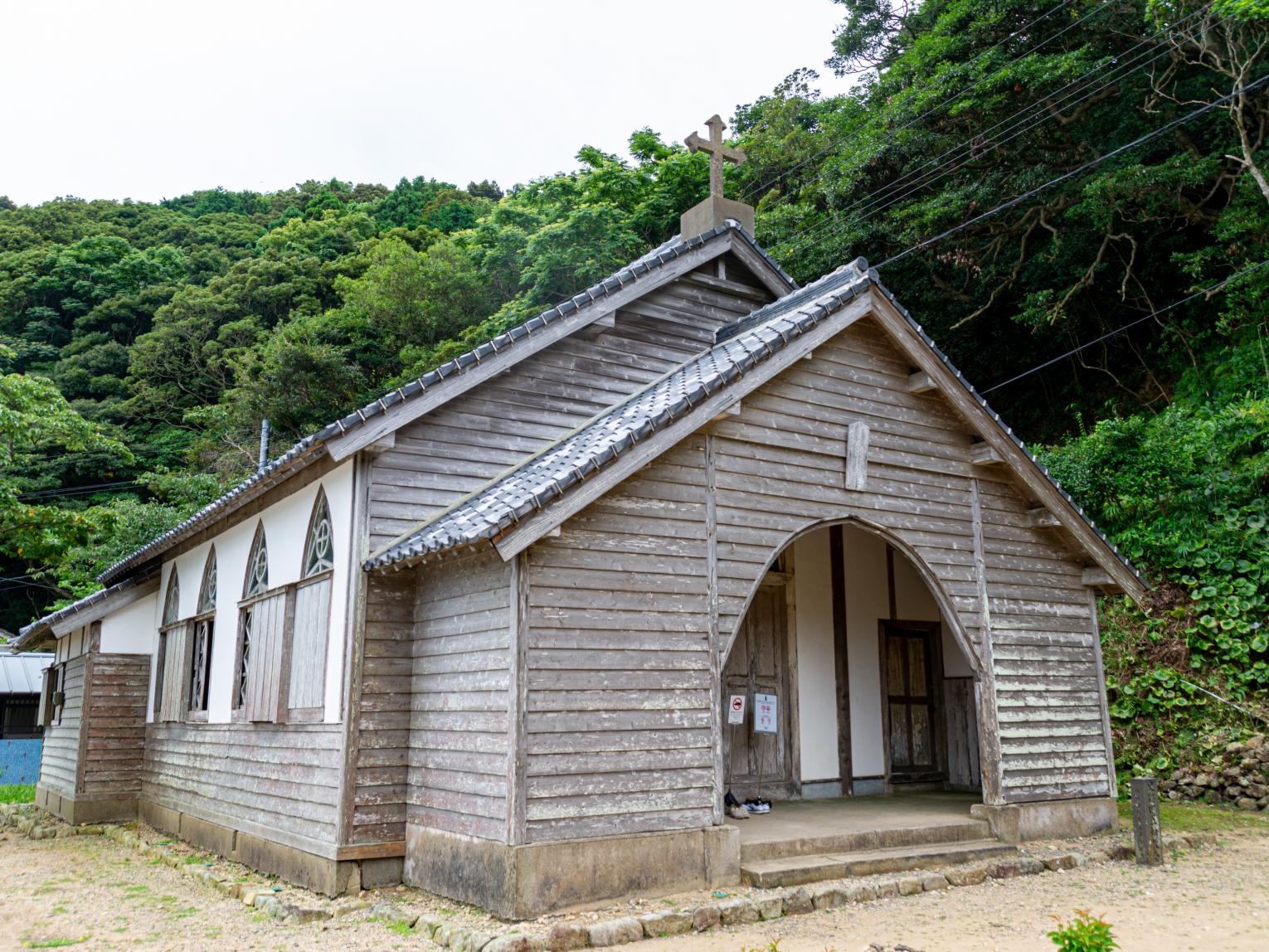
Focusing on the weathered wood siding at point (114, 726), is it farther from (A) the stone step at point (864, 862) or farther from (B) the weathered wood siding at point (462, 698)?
(A) the stone step at point (864, 862)

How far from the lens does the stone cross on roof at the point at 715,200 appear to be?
40.2 ft

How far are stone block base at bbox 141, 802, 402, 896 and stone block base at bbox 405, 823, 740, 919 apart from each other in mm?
473

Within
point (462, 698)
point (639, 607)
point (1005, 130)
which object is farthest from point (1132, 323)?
point (462, 698)

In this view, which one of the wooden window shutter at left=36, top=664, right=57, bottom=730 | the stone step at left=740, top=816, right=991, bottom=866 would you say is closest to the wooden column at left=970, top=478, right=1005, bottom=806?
the stone step at left=740, top=816, right=991, bottom=866

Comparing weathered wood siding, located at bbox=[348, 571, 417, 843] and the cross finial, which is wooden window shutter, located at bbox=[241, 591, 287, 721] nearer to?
weathered wood siding, located at bbox=[348, 571, 417, 843]

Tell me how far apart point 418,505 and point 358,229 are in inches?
1589

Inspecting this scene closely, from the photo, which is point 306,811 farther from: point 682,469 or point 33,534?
point 33,534

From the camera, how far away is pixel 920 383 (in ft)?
33.7

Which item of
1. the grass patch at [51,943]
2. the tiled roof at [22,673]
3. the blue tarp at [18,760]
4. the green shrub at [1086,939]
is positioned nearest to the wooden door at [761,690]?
the grass patch at [51,943]

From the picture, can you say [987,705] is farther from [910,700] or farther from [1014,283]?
[1014,283]

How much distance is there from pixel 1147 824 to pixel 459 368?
8.34 metres

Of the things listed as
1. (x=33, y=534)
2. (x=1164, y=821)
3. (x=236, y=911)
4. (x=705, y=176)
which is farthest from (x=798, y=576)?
(x=705, y=176)

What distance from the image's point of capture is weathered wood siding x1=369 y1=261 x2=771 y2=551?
31.8 ft

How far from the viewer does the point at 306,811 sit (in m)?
9.38
